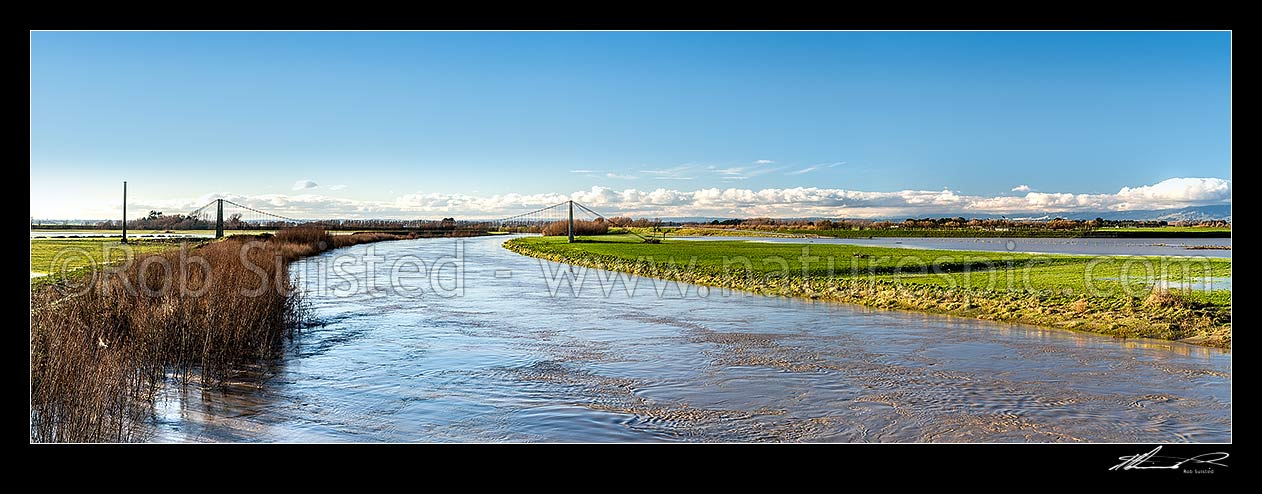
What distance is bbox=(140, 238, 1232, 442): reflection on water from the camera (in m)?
9.66

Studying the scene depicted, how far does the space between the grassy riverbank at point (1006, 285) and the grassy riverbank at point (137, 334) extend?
15491 millimetres

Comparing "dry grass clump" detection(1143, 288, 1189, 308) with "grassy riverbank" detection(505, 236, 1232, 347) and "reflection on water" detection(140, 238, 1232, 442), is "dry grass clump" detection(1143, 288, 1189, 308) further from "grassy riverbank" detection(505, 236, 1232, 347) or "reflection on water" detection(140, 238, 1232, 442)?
"reflection on water" detection(140, 238, 1232, 442)

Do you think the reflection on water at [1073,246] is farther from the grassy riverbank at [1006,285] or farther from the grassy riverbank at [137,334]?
the grassy riverbank at [137,334]

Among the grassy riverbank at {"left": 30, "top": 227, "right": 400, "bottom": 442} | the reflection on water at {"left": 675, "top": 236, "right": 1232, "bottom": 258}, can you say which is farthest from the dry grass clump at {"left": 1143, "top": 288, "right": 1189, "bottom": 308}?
the reflection on water at {"left": 675, "top": 236, "right": 1232, "bottom": 258}

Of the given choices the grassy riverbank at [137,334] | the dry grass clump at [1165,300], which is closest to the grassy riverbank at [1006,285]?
the dry grass clump at [1165,300]

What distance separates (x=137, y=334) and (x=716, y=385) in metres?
8.62

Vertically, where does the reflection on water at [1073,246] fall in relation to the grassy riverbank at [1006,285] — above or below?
above
